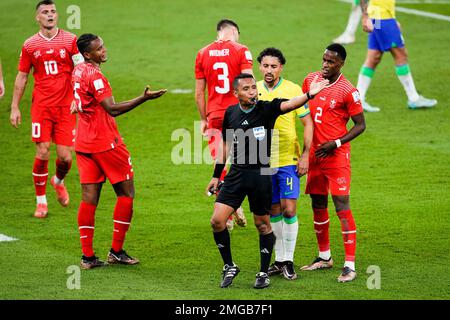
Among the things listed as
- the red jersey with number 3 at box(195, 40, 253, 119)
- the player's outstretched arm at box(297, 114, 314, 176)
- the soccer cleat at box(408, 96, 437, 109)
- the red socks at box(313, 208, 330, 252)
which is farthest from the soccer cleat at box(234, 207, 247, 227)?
the soccer cleat at box(408, 96, 437, 109)

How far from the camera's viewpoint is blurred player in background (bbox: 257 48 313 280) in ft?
34.8

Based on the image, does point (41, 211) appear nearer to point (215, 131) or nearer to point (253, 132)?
point (215, 131)

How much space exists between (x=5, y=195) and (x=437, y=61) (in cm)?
1024

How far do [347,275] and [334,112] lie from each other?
66.6 inches

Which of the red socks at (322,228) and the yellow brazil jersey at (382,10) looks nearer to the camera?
the red socks at (322,228)

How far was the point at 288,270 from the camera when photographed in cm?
1055

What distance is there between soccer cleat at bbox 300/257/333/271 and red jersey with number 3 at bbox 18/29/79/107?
4.32m

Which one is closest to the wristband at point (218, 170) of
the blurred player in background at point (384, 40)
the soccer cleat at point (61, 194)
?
the soccer cleat at point (61, 194)

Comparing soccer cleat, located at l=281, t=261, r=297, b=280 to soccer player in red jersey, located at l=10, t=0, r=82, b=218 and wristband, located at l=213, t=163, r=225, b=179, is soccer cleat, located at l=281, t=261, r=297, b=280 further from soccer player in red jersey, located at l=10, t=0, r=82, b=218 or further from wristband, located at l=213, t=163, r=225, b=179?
soccer player in red jersey, located at l=10, t=0, r=82, b=218

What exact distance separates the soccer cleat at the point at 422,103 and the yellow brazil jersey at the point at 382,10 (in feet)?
5.33

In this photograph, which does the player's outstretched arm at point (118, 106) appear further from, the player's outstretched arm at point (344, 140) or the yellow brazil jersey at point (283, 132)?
the player's outstretched arm at point (344, 140)

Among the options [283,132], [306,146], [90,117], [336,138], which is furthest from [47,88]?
[336,138]

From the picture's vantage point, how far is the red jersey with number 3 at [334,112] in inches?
413
